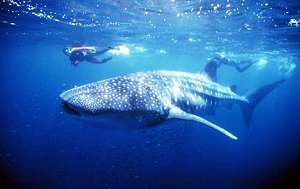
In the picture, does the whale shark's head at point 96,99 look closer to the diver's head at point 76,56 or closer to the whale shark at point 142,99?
the whale shark at point 142,99

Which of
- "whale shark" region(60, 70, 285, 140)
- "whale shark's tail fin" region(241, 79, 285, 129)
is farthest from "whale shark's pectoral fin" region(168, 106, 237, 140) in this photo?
"whale shark's tail fin" region(241, 79, 285, 129)

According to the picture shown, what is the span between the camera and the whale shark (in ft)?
15.5

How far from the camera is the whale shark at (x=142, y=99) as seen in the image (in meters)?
4.73

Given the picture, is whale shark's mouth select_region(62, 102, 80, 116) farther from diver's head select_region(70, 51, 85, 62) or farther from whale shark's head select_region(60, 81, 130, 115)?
diver's head select_region(70, 51, 85, 62)

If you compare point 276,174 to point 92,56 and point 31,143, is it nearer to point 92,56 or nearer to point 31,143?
point 92,56

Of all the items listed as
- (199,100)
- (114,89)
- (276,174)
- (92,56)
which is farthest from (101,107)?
(276,174)

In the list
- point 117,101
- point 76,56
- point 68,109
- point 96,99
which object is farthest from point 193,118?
point 76,56

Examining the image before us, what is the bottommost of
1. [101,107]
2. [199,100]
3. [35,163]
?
[35,163]

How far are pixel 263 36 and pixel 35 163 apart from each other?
63.7ft

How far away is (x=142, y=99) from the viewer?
5.76 metres

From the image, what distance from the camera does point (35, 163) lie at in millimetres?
17234

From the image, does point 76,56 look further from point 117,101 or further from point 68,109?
point 68,109

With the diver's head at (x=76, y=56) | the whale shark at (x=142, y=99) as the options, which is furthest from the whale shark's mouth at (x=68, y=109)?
the diver's head at (x=76, y=56)

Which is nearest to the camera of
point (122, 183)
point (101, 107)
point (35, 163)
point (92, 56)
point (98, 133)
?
point (101, 107)
